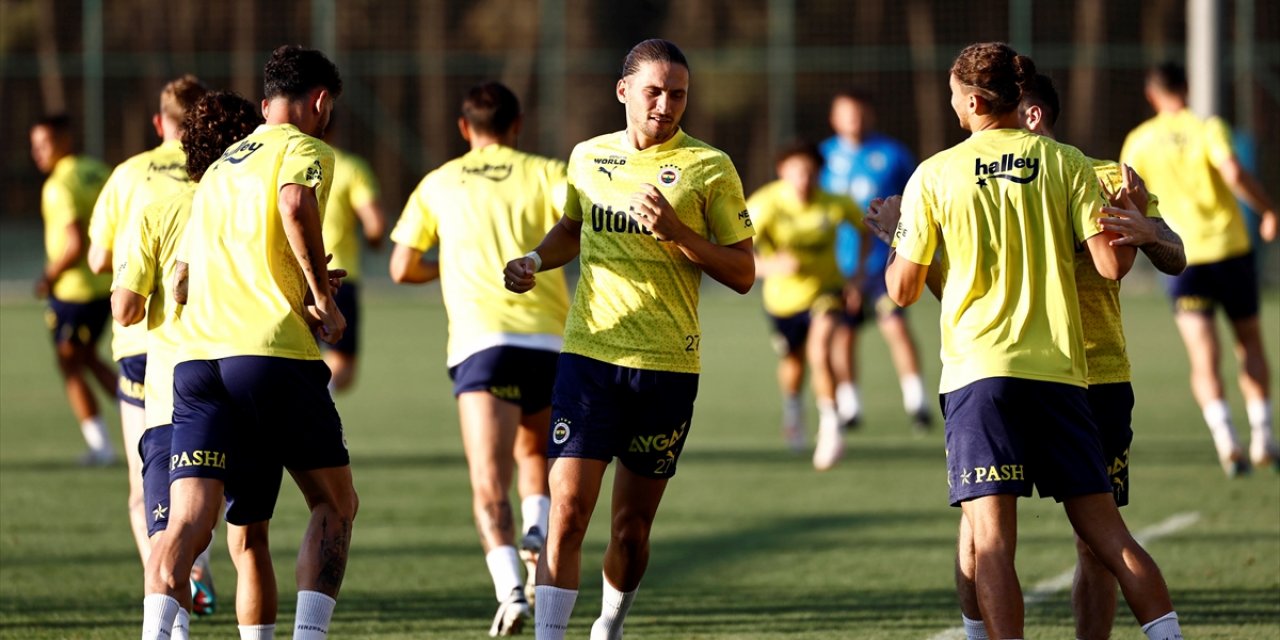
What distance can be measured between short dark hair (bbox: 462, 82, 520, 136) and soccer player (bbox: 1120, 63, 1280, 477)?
4892mm

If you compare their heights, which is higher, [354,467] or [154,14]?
[154,14]

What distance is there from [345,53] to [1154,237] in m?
29.6

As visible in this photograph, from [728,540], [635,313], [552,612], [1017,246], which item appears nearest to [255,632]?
[552,612]

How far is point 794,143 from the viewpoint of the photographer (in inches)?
507

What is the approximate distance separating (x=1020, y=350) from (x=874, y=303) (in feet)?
30.4

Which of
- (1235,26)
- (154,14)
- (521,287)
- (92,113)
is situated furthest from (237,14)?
(521,287)

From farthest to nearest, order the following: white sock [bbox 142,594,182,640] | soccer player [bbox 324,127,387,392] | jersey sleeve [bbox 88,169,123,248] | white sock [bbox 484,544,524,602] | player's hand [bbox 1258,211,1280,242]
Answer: soccer player [bbox 324,127,387,392], player's hand [bbox 1258,211,1280,242], jersey sleeve [bbox 88,169,123,248], white sock [bbox 484,544,524,602], white sock [bbox 142,594,182,640]

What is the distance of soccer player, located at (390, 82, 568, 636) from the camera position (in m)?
7.37

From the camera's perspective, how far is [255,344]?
5.36 m

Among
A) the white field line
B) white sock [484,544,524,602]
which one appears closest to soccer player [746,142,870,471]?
the white field line

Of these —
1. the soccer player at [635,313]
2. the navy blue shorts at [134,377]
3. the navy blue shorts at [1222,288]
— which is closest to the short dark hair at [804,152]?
the navy blue shorts at [1222,288]

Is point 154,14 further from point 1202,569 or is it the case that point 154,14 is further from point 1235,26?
point 1202,569

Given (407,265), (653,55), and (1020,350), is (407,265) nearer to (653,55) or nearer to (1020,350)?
(653,55)

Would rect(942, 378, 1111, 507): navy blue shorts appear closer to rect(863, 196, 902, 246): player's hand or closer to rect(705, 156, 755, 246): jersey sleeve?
rect(863, 196, 902, 246): player's hand
